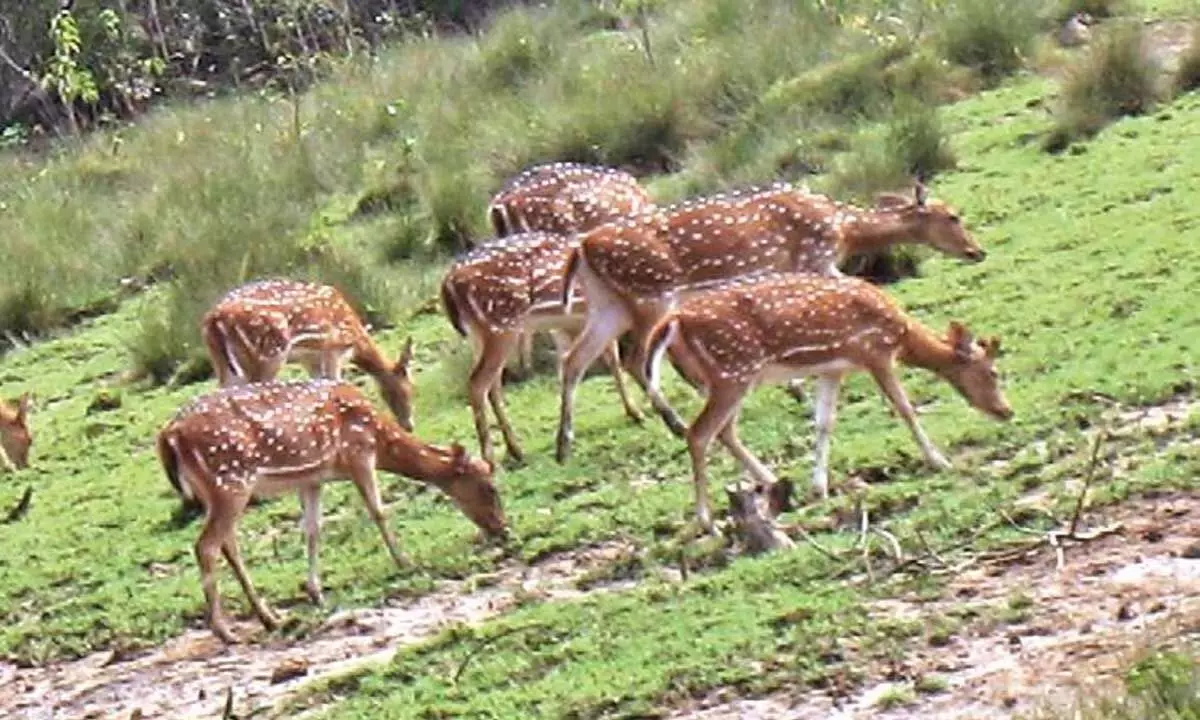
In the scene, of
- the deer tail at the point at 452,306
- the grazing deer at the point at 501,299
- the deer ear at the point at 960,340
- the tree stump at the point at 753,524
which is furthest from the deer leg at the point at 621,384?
the tree stump at the point at 753,524

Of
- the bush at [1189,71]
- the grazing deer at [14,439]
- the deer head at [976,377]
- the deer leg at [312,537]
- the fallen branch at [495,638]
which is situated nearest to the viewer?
the fallen branch at [495,638]

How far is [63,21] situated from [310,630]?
48.1 feet

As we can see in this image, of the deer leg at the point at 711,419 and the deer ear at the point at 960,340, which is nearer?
the deer leg at the point at 711,419

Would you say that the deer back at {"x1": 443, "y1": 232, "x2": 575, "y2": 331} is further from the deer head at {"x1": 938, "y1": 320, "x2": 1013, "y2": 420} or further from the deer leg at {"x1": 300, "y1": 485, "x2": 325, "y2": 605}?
the deer head at {"x1": 938, "y1": 320, "x2": 1013, "y2": 420}

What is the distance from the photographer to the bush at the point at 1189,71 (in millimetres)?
16719

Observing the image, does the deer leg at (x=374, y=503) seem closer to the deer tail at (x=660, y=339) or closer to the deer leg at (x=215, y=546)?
the deer leg at (x=215, y=546)

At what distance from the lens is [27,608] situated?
453 inches

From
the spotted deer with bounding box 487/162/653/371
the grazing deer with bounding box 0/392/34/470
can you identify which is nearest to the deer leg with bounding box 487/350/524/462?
the spotted deer with bounding box 487/162/653/371

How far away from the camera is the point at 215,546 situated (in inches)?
412

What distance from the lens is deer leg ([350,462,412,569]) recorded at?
10820 mm

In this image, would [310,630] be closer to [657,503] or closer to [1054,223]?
[657,503]

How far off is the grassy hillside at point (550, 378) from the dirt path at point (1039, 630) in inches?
7.3

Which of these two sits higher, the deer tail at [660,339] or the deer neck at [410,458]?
the deer tail at [660,339]

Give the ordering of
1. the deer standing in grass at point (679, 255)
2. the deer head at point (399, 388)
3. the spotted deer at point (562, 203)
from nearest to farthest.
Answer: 1. the deer standing in grass at point (679, 255)
2. the deer head at point (399, 388)
3. the spotted deer at point (562, 203)
